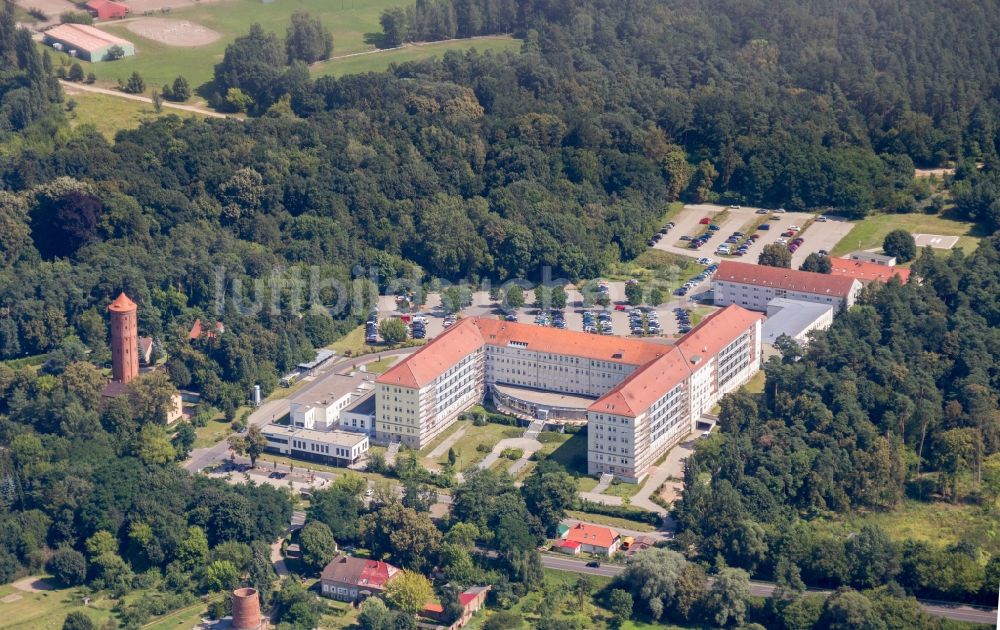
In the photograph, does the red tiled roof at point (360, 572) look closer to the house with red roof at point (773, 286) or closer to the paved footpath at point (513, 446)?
the paved footpath at point (513, 446)

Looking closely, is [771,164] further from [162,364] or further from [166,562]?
[166,562]

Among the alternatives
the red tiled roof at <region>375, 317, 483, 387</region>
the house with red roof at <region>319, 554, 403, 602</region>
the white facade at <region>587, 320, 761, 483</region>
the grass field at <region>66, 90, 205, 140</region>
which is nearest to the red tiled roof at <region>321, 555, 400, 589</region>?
the house with red roof at <region>319, 554, 403, 602</region>

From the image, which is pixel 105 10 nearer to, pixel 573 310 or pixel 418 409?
pixel 573 310

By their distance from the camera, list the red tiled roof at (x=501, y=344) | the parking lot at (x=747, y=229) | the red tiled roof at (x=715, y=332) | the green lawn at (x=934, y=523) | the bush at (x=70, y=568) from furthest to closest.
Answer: the parking lot at (x=747, y=229) → the red tiled roof at (x=715, y=332) → the red tiled roof at (x=501, y=344) → the green lawn at (x=934, y=523) → the bush at (x=70, y=568)

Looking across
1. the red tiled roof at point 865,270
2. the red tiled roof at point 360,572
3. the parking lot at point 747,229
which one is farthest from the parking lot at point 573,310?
the red tiled roof at point 360,572

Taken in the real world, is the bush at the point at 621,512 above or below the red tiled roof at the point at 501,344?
below

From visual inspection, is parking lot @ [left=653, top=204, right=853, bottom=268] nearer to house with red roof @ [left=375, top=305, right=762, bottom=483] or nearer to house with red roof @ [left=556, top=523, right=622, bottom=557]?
house with red roof @ [left=375, top=305, right=762, bottom=483]

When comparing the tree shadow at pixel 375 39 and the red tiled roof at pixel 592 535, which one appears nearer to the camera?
the red tiled roof at pixel 592 535

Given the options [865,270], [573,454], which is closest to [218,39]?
[865,270]
